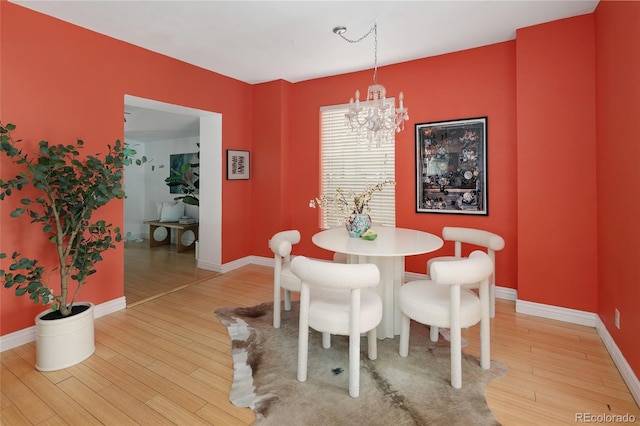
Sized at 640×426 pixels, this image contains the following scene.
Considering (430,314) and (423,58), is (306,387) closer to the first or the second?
(430,314)

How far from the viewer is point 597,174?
2812mm

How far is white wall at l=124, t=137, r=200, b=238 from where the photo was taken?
281 inches

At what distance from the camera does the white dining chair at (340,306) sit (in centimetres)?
186

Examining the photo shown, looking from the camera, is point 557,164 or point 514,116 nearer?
point 557,164

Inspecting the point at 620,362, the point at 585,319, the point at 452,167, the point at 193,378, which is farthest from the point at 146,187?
the point at 620,362

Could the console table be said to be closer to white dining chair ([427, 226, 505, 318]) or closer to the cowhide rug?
the cowhide rug

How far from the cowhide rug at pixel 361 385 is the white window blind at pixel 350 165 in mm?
1919

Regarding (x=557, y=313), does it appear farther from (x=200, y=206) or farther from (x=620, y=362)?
(x=200, y=206)

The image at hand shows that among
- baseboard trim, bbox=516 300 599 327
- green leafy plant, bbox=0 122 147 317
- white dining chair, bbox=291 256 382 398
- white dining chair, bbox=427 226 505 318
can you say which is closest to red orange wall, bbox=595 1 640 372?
baseboard trim, bbox=516 300 599 327

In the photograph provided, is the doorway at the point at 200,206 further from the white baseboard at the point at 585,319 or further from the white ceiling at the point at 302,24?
the white baseboard at the point at 585,319

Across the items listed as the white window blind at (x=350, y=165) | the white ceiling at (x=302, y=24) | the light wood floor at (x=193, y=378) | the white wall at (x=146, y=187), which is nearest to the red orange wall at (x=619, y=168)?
the light wood floor at (x=193, y=378)

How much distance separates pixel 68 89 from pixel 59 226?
132cm

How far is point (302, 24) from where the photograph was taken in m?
3.03

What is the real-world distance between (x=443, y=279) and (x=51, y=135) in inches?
133
